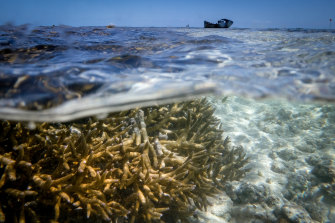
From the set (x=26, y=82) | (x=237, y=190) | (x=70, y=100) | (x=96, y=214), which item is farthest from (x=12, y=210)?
(x=237, y=190)

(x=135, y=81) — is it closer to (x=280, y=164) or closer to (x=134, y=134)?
(x=134, y=134)

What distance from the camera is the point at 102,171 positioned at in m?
3.19

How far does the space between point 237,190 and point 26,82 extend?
5.33 meters

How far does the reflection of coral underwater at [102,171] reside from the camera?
2.70 meters

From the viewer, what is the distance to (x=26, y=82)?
3.06m

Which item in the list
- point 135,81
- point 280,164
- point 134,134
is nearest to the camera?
point 135,81

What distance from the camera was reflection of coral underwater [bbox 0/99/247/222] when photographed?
2.70m

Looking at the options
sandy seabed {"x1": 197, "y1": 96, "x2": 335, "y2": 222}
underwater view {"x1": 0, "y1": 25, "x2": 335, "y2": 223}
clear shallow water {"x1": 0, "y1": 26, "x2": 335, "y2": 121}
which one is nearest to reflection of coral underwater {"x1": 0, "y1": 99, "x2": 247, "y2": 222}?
underwater view {"x1": 0, "y1": 25, "x2": 335, "y2": 223}

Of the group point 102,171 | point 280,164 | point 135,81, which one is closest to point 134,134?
point 102,171

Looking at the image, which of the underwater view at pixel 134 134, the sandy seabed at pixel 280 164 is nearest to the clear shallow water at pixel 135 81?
the underwater view at pixel 134 134

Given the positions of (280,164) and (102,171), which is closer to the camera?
(102,171)

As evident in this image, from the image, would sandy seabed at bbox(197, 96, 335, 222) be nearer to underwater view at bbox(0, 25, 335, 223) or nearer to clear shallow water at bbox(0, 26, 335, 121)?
underwater view at bbox(0, 25, 335, 223)

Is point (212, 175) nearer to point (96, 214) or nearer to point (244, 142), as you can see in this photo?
point (96, 214)

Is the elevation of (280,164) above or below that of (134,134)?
below
